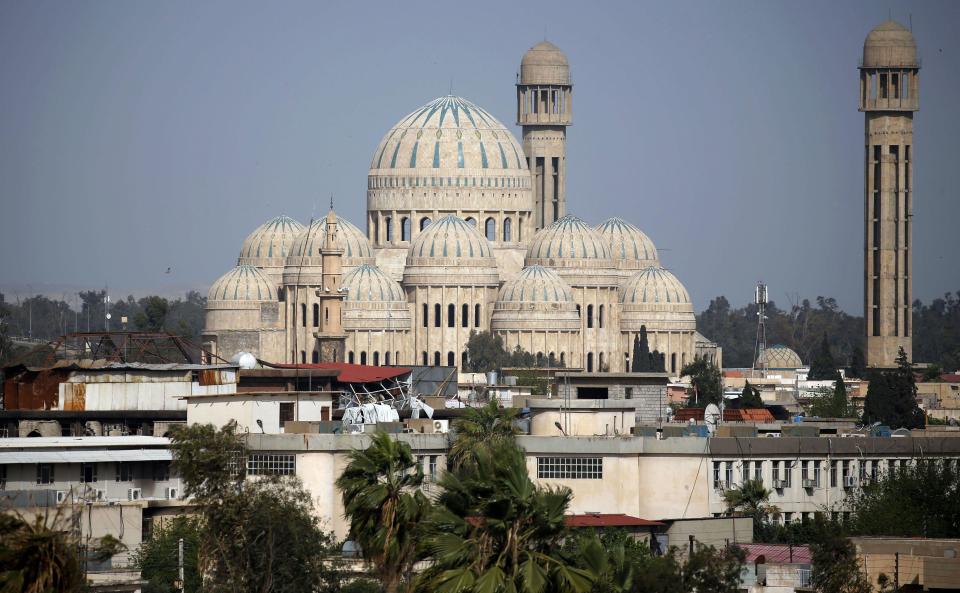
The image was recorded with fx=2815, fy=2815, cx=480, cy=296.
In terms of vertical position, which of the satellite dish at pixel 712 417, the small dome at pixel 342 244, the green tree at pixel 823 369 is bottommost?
the satellite dish at pixel 712 417

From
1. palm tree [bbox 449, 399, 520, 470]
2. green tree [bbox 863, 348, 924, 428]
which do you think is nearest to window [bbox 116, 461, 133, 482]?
palm tree [bbox 449, 399, 520, 470]

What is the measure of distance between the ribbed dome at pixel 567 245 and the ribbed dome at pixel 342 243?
9.45m

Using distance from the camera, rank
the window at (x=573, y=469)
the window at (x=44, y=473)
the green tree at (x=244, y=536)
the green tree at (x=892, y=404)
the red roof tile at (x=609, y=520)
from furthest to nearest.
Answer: the green tree at (x=892, y=404) → the window at (x=573, y=469) → the window at (x=44, y=473) → the red roof tile at (x=609, y=520) → the green tree at (x=244, y=536)

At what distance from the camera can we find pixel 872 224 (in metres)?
151

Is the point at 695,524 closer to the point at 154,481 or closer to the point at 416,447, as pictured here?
the point at 416,447

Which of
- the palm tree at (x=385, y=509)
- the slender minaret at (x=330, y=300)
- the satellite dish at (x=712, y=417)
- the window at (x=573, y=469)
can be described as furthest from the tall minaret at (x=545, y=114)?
the palm tree at (x=385, y=509)

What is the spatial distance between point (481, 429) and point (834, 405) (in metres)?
51.3

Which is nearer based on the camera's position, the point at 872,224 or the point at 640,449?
the point at 640,449

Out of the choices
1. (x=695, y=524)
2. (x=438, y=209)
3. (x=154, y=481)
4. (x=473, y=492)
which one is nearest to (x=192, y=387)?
(x=154, y=481)

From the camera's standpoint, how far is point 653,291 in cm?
14950

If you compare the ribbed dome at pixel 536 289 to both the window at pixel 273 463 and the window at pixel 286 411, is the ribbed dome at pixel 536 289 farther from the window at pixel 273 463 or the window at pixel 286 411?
the window at pixel 273 463

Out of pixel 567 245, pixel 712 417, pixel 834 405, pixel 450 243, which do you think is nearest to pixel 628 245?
pixel 567 245

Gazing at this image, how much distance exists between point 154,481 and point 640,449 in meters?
9.82

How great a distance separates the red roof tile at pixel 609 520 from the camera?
50791 millimetres
